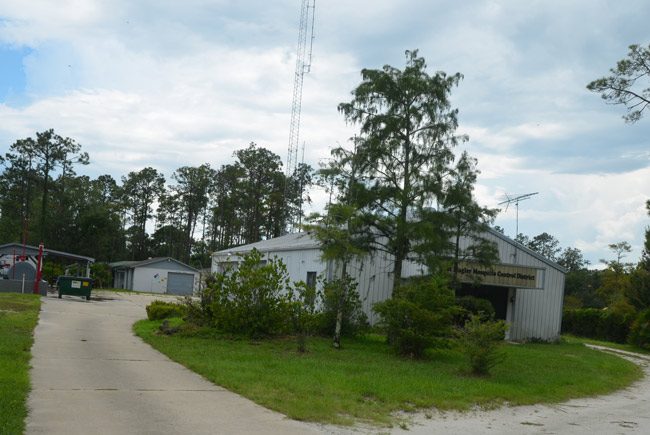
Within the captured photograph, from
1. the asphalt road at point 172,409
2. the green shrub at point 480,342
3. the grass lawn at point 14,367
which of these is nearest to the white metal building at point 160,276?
the grass lawn at point 14,367

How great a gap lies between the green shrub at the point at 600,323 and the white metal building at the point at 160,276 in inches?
1229

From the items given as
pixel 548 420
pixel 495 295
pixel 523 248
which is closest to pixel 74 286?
pixel 495 295

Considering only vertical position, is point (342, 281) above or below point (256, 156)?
below

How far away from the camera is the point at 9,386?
844 centimetres

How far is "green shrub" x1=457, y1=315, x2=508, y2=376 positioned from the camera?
12781 millimetres

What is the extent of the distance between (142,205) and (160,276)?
25.5m

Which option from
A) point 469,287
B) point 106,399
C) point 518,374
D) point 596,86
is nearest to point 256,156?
point 469,287

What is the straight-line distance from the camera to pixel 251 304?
55.8 ft

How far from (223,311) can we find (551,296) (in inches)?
621

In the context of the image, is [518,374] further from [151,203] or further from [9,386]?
[151,203]

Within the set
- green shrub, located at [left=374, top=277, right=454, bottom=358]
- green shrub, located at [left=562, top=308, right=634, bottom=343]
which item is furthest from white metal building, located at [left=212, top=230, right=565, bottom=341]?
green shrub, located at [left=562, top=308, right=634, bottom=343]

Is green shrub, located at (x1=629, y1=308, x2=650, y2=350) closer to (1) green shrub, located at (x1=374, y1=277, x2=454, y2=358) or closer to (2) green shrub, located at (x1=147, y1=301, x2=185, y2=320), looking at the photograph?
(1) green shrub, located at (x1=374, y1=277, x2=454, y2=358)

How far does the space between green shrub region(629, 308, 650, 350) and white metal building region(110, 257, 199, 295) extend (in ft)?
122

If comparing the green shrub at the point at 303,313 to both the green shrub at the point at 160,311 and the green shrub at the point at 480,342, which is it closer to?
the green shrub at the point at 480,342
